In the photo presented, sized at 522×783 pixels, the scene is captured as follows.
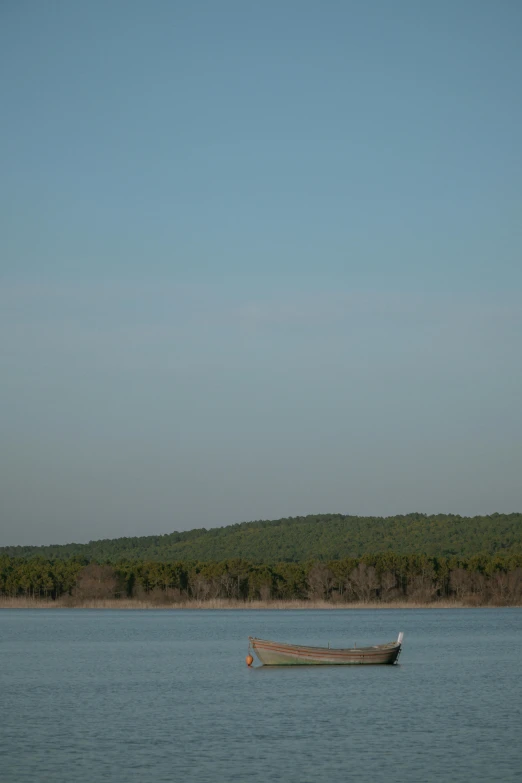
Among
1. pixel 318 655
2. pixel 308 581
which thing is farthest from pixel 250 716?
pixel 308 581

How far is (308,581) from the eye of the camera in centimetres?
12581

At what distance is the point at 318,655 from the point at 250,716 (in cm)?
1501

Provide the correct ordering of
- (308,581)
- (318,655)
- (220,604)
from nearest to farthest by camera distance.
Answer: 1. (318,655)
2. (220,604)
3. (308,581)

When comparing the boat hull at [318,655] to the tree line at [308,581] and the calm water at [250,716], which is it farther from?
the tree line at [308,581]

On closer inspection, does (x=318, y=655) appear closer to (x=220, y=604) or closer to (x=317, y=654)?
(x=317, y=654)

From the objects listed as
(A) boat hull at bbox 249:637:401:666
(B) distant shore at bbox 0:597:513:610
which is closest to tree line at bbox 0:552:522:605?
(B) distant shore at bbox 0:597:513:610

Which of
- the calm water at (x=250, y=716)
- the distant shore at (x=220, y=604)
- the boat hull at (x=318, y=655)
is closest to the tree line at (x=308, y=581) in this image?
the distant shore at (x=220, y=604)

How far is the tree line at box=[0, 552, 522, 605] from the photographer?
125m

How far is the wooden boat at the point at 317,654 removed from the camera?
1943 inches

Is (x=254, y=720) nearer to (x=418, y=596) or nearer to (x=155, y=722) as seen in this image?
(x=155, y=722)

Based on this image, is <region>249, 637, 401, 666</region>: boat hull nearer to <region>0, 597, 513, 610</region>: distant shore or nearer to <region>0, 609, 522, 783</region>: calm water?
<region>0, 609, 522, 783</region>: calm water

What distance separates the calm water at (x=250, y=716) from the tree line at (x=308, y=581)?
5837cm

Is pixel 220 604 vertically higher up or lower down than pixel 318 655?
higher up

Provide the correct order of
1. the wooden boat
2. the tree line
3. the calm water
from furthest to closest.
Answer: the tree line
the wooden boat
the calm water
